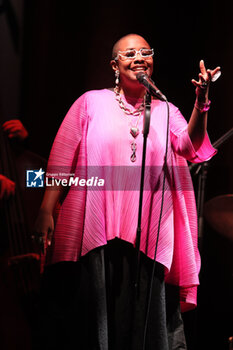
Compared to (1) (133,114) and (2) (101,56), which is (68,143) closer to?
(1) (133,114)

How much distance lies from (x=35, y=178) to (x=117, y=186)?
1.14 ft

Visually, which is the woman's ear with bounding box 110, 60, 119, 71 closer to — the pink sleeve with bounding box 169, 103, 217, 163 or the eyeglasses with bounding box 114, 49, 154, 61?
the eyeglasses with bounding box 114, 49, 154, 61

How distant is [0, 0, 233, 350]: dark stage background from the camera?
2.03 m

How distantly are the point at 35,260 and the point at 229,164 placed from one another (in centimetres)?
113

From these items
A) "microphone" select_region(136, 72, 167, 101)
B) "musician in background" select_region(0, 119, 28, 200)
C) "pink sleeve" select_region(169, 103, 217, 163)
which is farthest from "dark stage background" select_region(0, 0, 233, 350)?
"microphone" select_region(136, 72, 167, 101)

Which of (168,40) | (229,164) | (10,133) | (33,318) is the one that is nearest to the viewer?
(33,318)

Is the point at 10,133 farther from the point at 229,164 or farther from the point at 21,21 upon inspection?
the point at 229,164

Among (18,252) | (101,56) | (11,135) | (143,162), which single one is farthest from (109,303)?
(101,56)

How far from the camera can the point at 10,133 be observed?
194 centimetres

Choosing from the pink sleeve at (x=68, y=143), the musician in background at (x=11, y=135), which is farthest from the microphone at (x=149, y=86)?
the musician in background at (x=11, y=135)

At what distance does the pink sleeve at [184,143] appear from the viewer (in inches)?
70.9

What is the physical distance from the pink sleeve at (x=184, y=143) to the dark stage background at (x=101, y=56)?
0.35 m

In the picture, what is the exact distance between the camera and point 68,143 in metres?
1.83

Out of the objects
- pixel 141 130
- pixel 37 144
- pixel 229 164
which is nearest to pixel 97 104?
pixel 141 130
